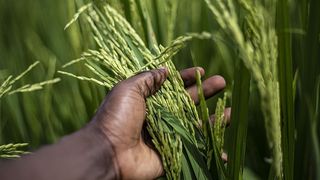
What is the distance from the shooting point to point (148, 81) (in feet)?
3.87

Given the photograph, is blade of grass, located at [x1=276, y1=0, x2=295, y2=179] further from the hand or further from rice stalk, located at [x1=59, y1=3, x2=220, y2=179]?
the hand

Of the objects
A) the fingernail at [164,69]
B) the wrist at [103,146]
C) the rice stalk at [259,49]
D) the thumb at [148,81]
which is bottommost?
the wrist at [103,146]

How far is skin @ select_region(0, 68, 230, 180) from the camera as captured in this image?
45.2 inches

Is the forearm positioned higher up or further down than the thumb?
further down

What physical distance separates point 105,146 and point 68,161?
0.09 meters

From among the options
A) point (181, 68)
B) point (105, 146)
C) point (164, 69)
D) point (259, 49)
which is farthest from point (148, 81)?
point (259, 49)

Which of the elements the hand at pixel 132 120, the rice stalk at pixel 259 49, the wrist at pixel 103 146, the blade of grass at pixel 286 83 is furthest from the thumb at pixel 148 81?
the rice stalk at pixel 259 49

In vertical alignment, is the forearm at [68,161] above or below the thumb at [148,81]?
below

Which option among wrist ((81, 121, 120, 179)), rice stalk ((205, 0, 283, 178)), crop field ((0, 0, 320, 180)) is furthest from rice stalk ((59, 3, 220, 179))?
rice stalk ((205, 0, 283, 178))

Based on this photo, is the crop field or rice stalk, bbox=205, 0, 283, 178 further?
the crop field

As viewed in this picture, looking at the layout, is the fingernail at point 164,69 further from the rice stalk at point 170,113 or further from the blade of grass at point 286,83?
the blade of grass at point 286,83

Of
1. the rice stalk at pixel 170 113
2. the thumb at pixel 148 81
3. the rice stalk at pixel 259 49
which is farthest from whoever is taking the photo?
the thumb at pixel 148 81

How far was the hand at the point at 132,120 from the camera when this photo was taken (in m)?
1.19

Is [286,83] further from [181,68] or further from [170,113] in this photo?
[181,68]
